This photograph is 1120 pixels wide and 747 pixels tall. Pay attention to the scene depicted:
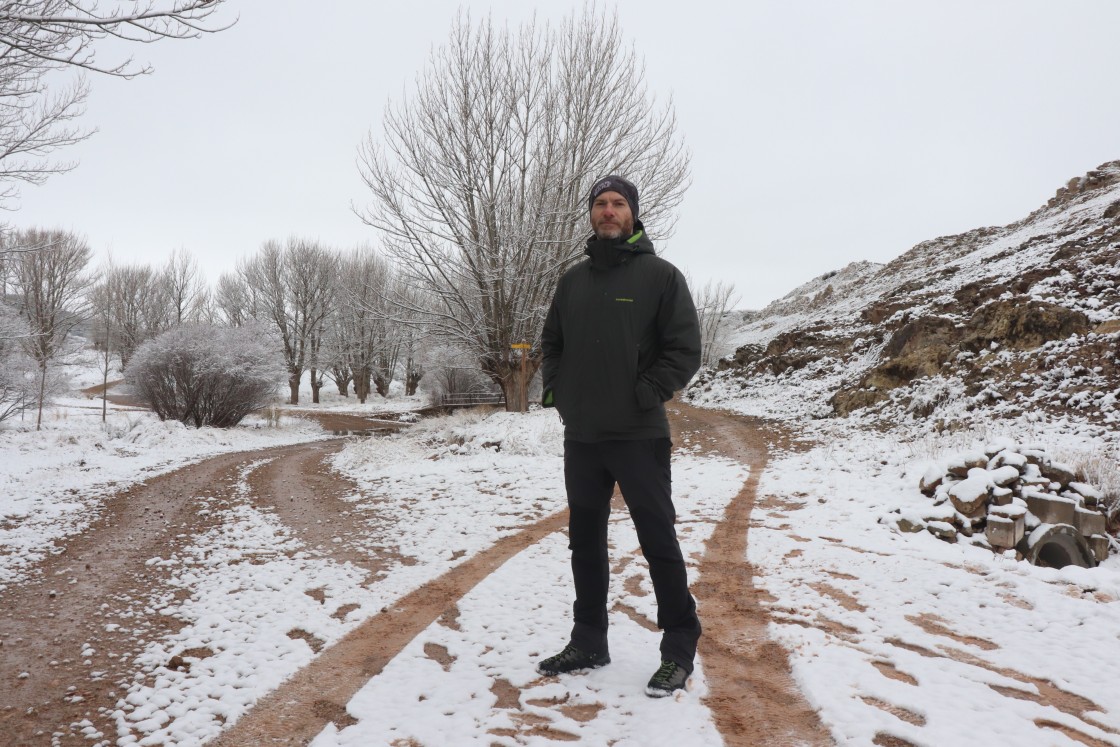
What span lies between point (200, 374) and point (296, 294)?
1808 centimetres

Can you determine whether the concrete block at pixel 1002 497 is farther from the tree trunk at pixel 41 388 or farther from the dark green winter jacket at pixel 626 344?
the tree trunk at pixel 41 388

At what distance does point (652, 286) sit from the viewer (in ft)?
8.51

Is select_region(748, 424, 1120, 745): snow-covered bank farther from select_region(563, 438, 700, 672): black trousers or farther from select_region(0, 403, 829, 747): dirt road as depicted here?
select_region(563, 438, 700, 672): black trousers

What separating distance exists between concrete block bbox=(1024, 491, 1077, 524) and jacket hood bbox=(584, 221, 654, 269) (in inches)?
212

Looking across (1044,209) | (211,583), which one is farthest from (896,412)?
(1044,209)

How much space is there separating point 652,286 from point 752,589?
2424mm

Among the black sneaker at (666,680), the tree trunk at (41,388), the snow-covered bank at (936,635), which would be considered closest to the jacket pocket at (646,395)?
the black sneaker at (666,680)

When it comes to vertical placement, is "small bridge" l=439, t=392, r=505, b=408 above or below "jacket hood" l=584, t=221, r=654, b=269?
below

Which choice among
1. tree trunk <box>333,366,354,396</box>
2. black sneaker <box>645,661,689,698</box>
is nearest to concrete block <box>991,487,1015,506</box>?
black sneaker <box>645,661,689,698</box>

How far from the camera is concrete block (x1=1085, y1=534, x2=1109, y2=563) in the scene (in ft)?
18.2

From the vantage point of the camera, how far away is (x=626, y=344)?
2539 mm

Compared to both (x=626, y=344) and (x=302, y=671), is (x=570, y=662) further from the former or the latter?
(x=626, y=344)

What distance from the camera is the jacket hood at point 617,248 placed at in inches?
104

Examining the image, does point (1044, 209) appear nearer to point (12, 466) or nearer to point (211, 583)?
point (211, 583)
